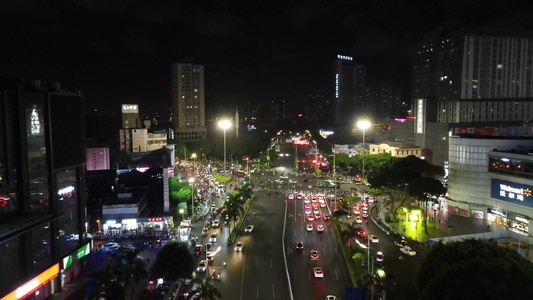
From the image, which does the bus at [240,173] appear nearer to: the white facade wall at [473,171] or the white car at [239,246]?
the white facade wall at [473,171]

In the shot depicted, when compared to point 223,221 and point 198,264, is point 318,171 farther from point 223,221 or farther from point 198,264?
point 198,264

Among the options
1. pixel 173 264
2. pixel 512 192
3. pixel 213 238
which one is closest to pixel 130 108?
pixel 213 238

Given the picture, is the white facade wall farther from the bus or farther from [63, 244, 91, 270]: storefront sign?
the bus

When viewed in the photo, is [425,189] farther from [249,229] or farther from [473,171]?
[249,229]

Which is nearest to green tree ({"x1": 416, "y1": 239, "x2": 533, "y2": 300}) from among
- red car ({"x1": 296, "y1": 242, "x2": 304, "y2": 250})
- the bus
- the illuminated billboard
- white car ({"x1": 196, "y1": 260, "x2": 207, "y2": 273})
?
red car ({"x1": 296, "y1": 242, "x2": 304, "y2": 250})

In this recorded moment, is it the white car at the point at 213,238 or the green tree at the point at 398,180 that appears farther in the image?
the green tree at the point at 398,180

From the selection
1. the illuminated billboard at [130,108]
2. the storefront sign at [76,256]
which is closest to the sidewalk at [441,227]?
the storefront sign at [76,256]
